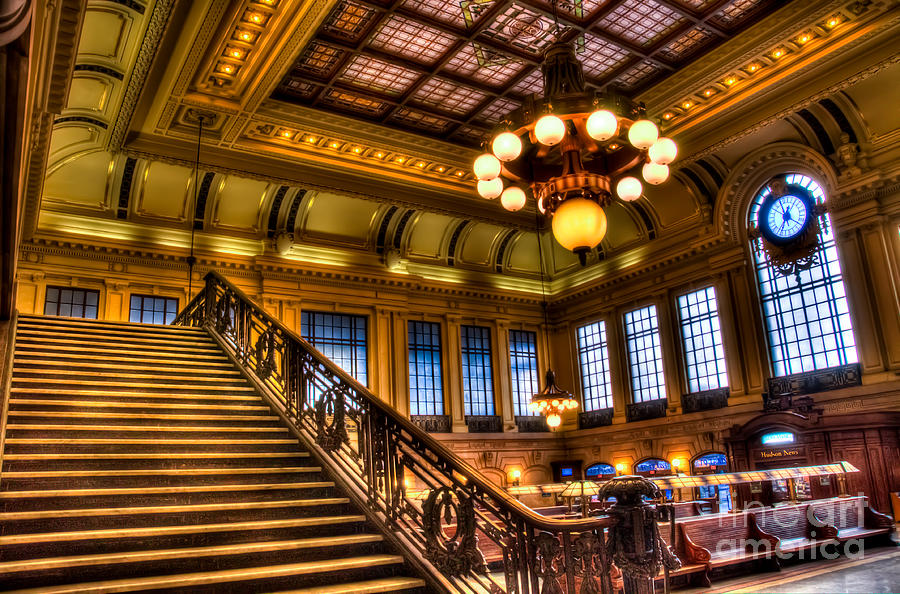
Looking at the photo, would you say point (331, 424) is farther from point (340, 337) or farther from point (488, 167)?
point (340, 337)

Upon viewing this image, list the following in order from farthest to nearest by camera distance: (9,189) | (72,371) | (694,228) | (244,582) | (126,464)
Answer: (694,228)
(72,371)
(126,464)
(9,189)
(244,582)

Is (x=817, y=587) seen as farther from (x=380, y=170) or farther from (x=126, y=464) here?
(x=380, y=170)

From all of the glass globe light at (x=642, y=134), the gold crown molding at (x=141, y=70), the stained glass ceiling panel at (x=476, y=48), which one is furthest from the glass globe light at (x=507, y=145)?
the gold crown molding at (x=141, y=70)

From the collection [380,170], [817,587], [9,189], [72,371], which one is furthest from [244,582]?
[380,170]

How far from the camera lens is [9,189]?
15.3 ft

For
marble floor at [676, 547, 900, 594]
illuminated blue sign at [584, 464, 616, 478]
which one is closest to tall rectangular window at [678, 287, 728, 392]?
illuminated blue sign at [584, 464, 616, 478]

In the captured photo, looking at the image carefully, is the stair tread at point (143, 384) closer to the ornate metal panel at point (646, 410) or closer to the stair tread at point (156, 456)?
the stair tread at point (156, 456)

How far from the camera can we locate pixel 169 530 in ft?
13.8

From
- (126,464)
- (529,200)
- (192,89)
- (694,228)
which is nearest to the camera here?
(126,464)

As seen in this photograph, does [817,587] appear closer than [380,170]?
Yes

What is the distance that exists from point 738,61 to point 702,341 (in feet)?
22.1

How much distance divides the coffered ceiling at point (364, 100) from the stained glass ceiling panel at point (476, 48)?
0.03 meters

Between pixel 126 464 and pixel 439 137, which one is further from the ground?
pixel 439 137

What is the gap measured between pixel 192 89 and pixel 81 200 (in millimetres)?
4841
